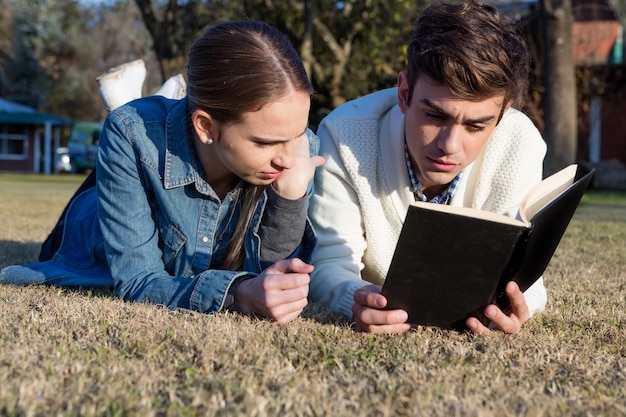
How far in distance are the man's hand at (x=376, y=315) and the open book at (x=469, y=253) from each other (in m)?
0.04

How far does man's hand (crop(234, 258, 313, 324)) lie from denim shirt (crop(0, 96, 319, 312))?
19cm

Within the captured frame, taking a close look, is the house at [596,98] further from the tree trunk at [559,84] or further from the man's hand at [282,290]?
the man's hand at [282,290]

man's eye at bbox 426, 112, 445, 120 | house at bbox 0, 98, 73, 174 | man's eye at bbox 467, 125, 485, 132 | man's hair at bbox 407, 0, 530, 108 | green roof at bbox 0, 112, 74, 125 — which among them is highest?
man's hair at bbox 407, 0, 530, 108

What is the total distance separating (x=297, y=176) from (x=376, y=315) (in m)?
0.75

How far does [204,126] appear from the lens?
293 cm

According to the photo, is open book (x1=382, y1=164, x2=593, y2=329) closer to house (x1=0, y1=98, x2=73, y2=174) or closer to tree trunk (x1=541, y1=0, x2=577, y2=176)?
tree trunk (x1=541, y1=0, x2=577, y2=176)

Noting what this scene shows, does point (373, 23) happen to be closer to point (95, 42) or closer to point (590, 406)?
point (590, 406)

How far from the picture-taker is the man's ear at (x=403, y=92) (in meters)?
3.05

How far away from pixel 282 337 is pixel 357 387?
0.58 metres

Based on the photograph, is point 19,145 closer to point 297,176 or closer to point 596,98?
point 596,98

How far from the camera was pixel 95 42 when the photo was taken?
41875mm

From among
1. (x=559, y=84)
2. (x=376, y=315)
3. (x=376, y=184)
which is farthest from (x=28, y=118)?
(x=376, y=315)

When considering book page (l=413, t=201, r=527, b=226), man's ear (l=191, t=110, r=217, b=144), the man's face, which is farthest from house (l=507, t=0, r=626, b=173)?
book page (l=413, t=201, r=527, b=226)

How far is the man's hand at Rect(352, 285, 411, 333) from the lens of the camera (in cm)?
250
